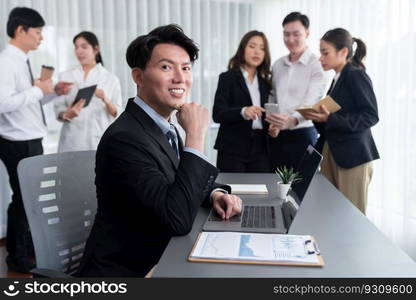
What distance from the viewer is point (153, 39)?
1543 millimetres

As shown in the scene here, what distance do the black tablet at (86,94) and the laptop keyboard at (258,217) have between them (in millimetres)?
1920

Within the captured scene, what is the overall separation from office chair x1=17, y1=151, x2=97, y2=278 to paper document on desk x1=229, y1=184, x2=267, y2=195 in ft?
2.10

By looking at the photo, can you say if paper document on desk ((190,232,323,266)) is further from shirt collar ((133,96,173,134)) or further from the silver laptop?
shirt collar ((133,96,173,134))

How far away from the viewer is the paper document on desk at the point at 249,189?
6.41 ft

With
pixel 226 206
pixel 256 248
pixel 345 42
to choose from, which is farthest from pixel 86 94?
pixel 256 248

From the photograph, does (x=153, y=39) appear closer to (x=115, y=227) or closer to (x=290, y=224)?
(x=115, y=227)

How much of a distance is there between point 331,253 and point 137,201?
58 centimetres

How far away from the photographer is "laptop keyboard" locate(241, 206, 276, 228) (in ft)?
4.69

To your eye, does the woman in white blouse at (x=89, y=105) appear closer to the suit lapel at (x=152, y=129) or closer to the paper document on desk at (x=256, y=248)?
the suit lapel at (x=152, y=129)

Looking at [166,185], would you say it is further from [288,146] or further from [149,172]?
[288,146]

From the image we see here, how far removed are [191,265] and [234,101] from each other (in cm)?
220

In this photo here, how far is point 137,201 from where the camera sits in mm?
1312

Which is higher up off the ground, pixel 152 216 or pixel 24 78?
pixel 24 78

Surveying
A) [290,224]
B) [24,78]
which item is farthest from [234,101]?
[290,224]
